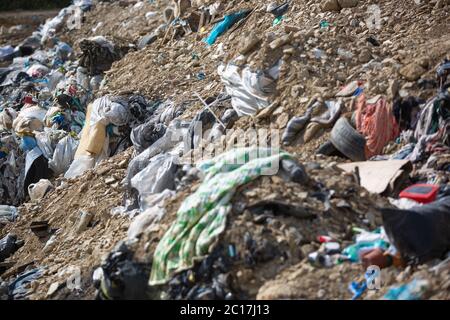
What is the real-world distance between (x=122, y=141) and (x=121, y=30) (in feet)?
15.2

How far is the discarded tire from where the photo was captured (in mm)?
5539

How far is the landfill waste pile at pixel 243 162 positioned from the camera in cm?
444

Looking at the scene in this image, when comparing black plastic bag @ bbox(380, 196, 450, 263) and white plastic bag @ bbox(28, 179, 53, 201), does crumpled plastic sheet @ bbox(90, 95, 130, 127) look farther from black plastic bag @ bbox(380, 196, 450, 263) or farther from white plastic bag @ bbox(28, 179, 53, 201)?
black plastic bag @ bbox(380, 196, 450, 263)

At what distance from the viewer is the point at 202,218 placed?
4648 millimetres

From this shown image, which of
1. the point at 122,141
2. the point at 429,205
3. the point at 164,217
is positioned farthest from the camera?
the point at 122,141

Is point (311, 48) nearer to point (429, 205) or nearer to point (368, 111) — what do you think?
point (368, 111)

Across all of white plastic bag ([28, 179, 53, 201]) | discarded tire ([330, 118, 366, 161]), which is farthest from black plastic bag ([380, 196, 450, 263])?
white plastic bag ([28, 179, 53, 201])

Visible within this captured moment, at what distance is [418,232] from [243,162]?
1.21 m

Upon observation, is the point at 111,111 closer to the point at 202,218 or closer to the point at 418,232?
the point at 202,218

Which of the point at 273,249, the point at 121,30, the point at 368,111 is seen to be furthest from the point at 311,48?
the point at 121,30

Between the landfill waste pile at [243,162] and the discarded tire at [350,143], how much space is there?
0.03 feet

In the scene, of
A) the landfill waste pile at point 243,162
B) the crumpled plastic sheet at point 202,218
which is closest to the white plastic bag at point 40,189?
the landfill waste pile at point 243,162

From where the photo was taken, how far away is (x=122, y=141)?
759 centimetres

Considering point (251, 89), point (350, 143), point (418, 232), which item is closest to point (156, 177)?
point (251, 89)
